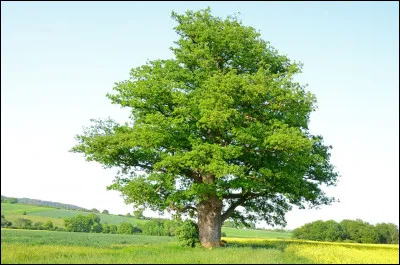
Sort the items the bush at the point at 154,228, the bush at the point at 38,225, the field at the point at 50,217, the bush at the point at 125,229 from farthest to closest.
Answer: the field at the point at 50,217, the bush at the point at 125,229, the bush at the point at 154,228, the bush at the point at 38,225

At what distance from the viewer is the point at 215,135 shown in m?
28.2

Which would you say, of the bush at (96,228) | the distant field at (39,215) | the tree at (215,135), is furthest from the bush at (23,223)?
the tree at (215,135)

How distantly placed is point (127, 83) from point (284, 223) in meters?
16.2

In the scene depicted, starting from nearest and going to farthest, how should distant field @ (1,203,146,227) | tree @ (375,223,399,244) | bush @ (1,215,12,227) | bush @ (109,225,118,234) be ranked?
tree @ (375,223,399,244)
bush @ (1,215,12,227)
bush @ (109,225,118,234)
distant field @ (1,203,146,227)

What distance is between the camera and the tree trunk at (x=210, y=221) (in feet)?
90.1

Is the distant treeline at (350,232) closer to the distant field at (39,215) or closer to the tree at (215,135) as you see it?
the distant field at (39,215)

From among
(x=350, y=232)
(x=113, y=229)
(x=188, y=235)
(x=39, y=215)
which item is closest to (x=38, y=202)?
(x=39, y=215)

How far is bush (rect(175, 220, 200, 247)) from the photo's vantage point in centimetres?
2702

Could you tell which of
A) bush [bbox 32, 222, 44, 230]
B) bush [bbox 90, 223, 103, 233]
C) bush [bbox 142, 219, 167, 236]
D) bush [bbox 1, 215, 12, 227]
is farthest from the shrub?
bush [bbox 142, 219, 167, 236]

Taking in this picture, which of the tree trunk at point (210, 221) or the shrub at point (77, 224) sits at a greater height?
the tree trunk at point (210, 221)

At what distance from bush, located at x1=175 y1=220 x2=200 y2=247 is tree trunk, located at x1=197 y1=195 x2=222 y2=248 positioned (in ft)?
1.95

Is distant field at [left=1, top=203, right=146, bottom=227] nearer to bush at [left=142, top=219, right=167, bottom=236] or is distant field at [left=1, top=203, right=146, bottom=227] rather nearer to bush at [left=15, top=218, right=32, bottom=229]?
bush at [left=15, top=218, right=32, bottom=229]

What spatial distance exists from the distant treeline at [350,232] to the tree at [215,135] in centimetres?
4852

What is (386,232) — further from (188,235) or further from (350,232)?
(188,235)
